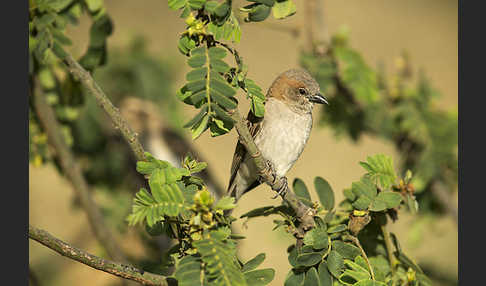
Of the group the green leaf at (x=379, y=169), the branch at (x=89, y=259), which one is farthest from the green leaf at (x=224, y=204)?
the green leaf at (x=379, y=169)

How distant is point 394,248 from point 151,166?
121cm

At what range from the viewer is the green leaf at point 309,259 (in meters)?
2.24

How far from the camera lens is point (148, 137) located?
641cm

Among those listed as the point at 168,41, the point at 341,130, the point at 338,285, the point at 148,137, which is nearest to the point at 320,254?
the point at 338,285

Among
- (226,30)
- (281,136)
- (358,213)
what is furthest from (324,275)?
(281,136)

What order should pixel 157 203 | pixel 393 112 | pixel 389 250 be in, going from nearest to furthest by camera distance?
pixel 157 203 < pixel 389 250 < pixel 393 112

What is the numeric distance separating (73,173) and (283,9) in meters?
2.01

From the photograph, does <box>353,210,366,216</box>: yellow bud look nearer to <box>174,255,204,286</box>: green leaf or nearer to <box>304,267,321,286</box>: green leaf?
<box>304,267,321,286</box>: green leaf

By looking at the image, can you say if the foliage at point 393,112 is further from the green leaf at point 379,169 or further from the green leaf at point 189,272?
the green leaf at point 189,272

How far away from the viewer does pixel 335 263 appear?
2.22 m

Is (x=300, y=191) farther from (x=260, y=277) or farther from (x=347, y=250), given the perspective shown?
(x=260, y=277)

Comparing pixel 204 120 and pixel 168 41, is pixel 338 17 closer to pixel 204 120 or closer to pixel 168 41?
pixel 168 41

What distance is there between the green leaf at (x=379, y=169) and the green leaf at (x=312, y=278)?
A: 0.52 metres

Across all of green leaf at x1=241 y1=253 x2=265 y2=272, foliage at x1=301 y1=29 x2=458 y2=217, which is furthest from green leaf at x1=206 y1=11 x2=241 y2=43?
foliage at x1=301 y1=29 x2=458 y2=217
